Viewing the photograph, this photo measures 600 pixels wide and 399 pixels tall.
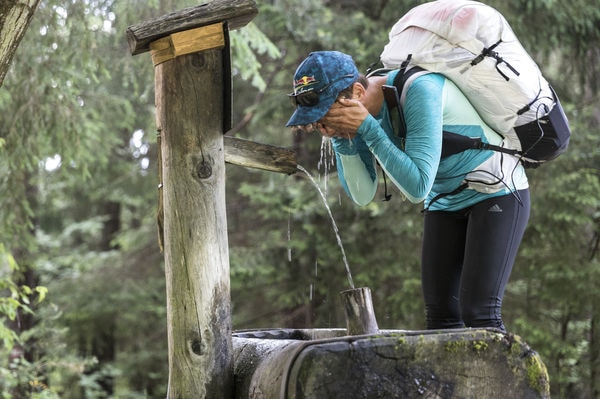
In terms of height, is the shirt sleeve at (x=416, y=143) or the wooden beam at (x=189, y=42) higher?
the wooden beam at (x=189, y=42)

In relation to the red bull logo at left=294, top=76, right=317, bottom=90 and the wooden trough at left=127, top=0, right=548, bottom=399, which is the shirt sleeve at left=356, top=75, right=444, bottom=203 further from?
the wooden trough at left=127, top=0, right=548, bottom=399

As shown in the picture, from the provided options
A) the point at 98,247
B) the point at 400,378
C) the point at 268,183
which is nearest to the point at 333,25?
the point at 268,183

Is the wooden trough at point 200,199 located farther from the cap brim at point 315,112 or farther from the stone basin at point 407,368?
the cap brim at point 315,112

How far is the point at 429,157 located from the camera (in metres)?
2.78

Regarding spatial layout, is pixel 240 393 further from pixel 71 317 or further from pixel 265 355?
pixel 71 317

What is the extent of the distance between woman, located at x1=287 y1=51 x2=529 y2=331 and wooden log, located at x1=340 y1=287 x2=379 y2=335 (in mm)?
395

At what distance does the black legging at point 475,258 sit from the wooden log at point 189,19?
50.2 inches

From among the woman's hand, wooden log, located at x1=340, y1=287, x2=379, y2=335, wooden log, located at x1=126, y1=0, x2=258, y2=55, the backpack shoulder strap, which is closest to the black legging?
the backpack shoulder strap

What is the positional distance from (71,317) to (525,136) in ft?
31.8

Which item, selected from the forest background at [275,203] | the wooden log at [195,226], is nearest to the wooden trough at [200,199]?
the wooden log at [195,226]

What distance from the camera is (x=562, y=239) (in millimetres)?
8570

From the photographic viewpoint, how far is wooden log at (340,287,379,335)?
3145 mm

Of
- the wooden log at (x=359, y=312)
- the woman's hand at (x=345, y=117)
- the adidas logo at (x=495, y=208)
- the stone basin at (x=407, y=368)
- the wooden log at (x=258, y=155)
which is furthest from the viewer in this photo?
the wooden log at (x=258, y=155)

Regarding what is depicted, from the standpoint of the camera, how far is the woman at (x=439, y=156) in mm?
2826
